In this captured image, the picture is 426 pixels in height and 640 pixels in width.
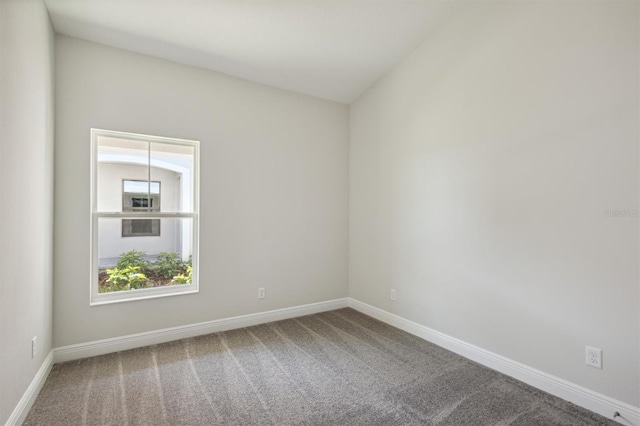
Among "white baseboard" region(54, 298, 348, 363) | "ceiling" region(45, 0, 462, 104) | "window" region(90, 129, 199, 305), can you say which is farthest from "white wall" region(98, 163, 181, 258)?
"ceiling" region(45, 0, 462, 104)

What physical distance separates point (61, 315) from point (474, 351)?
363 centimetres

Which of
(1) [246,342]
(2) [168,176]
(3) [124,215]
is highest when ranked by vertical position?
(2) [168,176]

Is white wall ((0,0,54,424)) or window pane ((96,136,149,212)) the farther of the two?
window pane ((96,136,149,212))

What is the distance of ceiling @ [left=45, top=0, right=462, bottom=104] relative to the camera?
248cm

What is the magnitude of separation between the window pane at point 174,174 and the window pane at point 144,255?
172 mm

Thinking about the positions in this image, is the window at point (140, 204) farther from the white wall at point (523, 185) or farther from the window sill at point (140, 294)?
the white wall at point (523, 185)

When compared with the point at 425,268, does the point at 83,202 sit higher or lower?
higher

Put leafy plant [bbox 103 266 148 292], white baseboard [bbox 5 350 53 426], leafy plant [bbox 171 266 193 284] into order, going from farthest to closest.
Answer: leafy plant [bbox 171 266 193 284], leafy plant [bbox 103 266 148 292], white baseboard [bbox 5 350 53 426]

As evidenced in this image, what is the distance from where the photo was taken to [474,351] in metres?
2.73

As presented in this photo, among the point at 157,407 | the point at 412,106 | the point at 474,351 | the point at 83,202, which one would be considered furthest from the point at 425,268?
the point at 83,202

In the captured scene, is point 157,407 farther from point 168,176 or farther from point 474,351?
point 474,351

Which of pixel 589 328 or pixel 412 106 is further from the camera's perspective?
pixel 412 106

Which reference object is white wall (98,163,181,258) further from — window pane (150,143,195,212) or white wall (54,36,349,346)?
white wall (54,36,349,346)

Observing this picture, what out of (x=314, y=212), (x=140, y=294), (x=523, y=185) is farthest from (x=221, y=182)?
(x=523, y=185)
